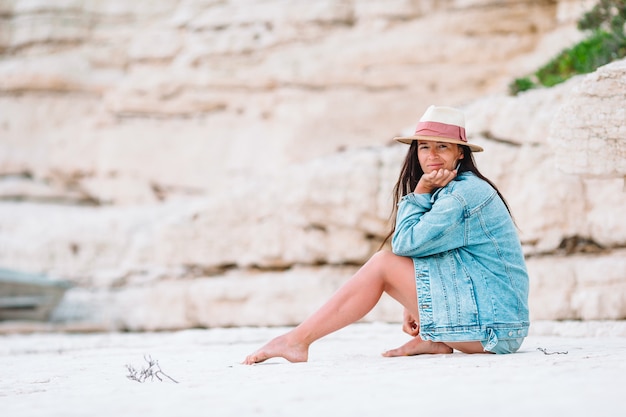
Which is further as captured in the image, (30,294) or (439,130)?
(30,294)

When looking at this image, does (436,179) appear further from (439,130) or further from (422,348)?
(422,348)

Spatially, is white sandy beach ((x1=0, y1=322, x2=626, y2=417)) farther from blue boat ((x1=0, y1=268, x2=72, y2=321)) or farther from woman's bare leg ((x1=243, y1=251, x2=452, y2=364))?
blue boat ((x1=0, y1=268, x2=72, y2=321))

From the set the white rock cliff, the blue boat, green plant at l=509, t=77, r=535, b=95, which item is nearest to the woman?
the white rock cliff

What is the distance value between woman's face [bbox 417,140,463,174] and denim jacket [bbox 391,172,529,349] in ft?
0.66

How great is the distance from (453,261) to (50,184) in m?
14.7

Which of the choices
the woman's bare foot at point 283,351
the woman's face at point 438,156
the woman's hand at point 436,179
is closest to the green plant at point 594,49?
the woman's face at point 438,156

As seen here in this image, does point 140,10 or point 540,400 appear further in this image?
point 140,10

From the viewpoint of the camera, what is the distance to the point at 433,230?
3.34 meters

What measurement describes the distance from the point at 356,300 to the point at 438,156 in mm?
740

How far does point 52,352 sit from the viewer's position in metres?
5.33

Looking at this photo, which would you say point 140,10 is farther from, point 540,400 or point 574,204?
point 540,400

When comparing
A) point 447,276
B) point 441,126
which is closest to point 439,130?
point 441,126

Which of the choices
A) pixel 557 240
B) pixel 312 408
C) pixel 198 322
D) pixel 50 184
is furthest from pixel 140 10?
pixel 312 408

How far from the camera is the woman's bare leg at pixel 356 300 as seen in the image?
3.48 metres
